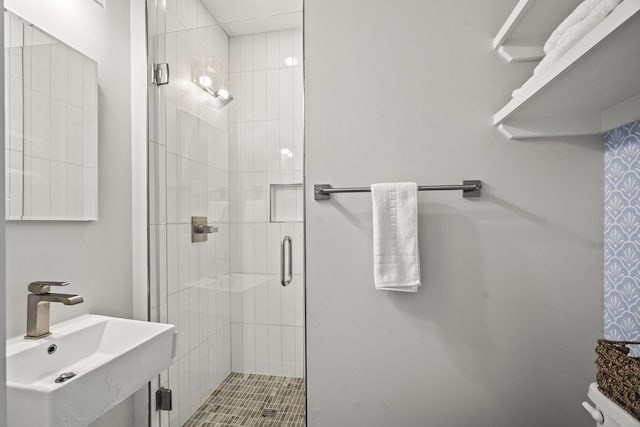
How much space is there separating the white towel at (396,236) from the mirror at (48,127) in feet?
3.56

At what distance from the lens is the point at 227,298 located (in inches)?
57.6

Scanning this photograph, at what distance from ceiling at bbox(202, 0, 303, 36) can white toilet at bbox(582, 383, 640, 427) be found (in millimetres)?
1530

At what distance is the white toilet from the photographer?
2.54ft

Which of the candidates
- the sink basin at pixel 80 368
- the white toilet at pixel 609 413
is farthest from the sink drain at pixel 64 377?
the white toilet at pixel 609 413

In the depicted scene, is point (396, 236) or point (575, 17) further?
point (396, 236)

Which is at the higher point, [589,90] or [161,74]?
[161,74]

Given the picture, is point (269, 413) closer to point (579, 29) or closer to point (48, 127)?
point (48, 127)

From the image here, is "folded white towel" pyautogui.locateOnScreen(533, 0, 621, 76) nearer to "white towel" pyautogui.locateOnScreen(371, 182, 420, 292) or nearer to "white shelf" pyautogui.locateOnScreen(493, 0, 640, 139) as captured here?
"white shelf" pyautogui.locateOnScreen(493, 0, 640, 139)

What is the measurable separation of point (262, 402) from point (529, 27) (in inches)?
65.7

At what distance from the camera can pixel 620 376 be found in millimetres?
810

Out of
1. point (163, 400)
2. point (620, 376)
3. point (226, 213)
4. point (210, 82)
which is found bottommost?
point (163, 400)

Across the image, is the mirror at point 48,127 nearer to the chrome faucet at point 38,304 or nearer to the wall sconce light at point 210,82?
the chrome faucet at point 38,304

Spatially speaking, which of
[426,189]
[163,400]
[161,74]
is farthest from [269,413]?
[161,74]

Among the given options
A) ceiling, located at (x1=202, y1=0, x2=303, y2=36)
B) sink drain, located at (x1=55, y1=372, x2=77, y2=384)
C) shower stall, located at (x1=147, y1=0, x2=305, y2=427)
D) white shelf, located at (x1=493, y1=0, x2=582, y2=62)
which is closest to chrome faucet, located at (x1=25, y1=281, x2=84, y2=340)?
sink drain, located at (x1=55, y1=372, x2=77, y2=384)
